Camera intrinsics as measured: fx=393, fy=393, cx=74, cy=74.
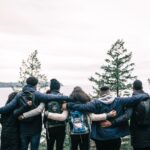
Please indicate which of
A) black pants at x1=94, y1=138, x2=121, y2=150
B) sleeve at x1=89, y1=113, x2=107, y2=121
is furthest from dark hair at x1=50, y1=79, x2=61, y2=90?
black pants at x1=94, y1=138, x2=121, y2=150

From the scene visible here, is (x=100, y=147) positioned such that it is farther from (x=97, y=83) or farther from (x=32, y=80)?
(x=97, y=83)

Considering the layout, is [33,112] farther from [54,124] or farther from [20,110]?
[54,124]

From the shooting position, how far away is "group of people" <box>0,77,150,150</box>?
27.0 ft

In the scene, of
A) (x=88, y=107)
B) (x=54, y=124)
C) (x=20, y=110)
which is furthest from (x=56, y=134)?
(x=88, y=107)

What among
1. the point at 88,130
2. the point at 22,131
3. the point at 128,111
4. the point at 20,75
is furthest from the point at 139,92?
the point at 20,75

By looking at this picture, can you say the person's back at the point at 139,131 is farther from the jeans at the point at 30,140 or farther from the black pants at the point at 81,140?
the jeans at the point at 30,140

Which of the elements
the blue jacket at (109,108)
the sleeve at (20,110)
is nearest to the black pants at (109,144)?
the blue jacket at (109,108)

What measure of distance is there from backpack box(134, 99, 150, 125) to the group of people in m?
0.02

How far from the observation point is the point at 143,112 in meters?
8.29

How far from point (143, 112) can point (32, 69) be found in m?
42.7

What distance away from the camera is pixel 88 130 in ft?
28.6

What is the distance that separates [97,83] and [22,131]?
39127mm

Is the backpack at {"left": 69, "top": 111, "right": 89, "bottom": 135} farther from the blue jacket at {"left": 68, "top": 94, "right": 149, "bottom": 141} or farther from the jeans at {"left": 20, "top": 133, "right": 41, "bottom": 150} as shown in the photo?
the jeans at {"left": 20, "top": 133, "right": 41, "bottom": 150}

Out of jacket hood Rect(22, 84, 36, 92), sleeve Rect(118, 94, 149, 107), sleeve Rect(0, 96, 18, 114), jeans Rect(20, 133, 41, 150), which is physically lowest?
jeans Rect(20, 133, 41, 150)
